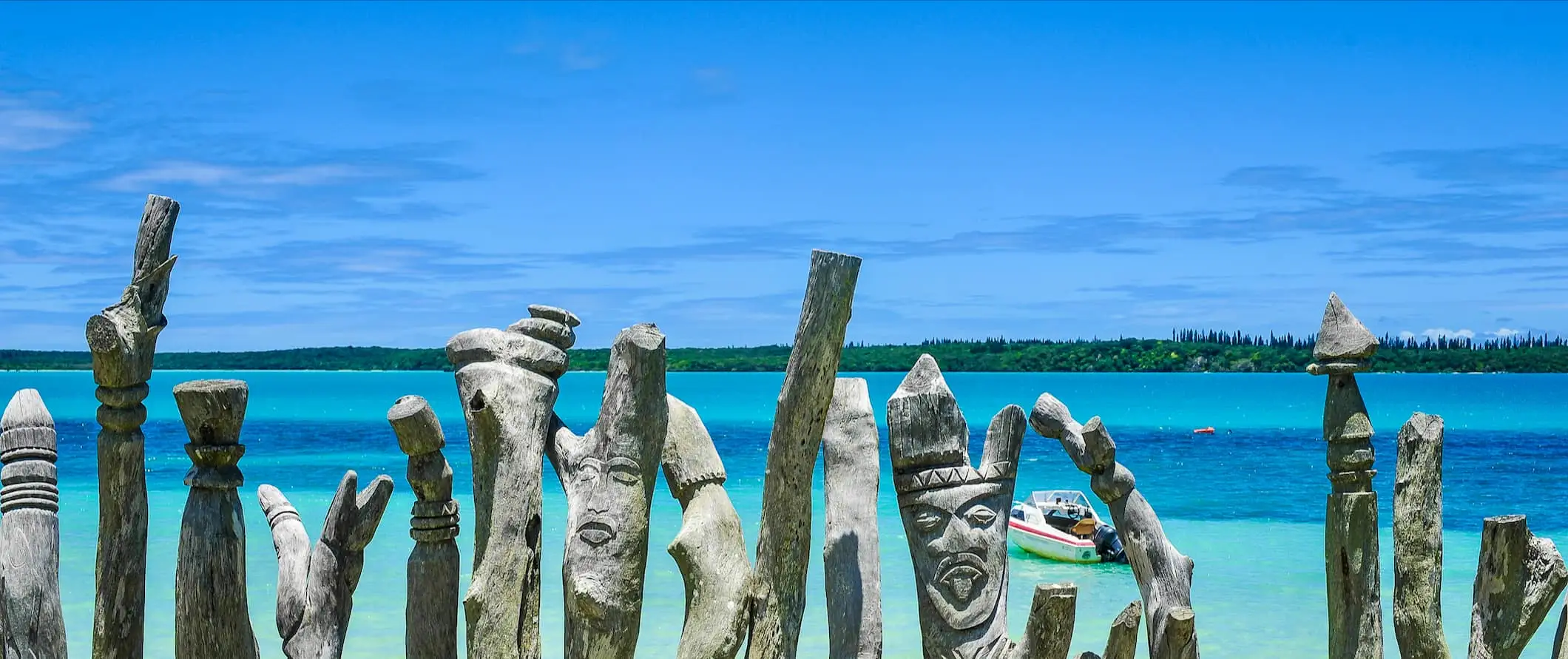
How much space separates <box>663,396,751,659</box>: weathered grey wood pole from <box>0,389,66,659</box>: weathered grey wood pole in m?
2.15

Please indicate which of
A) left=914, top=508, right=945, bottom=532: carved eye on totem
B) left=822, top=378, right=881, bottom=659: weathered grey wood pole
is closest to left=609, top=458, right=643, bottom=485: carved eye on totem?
left=822, top=378, right=881, bottom=659: weathered grey wood pole

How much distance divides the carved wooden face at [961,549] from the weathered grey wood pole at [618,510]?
39.5 inches

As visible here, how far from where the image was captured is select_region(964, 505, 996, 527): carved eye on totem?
5039 mm

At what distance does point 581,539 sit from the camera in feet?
15.7

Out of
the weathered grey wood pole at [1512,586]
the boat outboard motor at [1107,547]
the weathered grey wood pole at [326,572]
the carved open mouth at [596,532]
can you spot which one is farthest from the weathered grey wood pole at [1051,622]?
the boat outboard motor at [1107,547]

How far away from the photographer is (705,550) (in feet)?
16.1

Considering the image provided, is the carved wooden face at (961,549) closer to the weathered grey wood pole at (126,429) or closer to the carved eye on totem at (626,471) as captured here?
the carved eye on totem at (626,471)

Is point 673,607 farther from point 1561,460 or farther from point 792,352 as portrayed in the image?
point 1561,460

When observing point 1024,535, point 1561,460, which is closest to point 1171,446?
point 1561,460

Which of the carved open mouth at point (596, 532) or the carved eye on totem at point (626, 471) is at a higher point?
the carved eye on totem at point (626, 471)

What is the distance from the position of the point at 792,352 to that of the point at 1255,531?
70.8 feet

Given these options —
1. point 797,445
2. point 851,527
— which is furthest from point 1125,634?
point 797,445

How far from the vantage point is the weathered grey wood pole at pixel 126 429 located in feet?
15.4

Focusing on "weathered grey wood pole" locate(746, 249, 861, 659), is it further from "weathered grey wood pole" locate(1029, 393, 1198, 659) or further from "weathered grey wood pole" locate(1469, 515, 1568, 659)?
"weathered grey wood pole" locate(1469, 515, 1568, 659)
